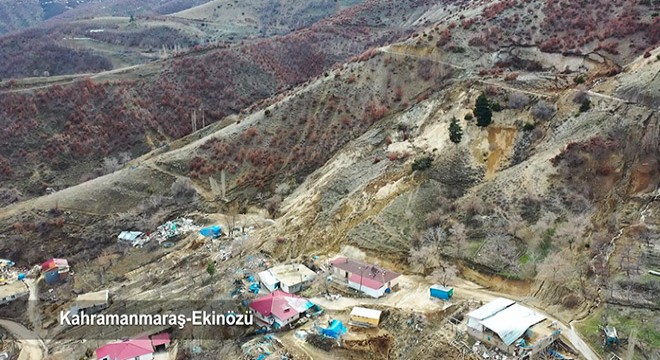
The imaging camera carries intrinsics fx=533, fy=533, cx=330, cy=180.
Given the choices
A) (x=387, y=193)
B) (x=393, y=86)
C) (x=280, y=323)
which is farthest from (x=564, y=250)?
(x=393, y=86)

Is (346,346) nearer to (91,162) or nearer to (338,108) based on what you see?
(338,108)

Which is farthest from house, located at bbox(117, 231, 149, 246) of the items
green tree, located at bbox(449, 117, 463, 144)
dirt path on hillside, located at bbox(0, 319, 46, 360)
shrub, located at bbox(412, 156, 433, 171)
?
green tree, located at bbox(449, 117, 463, 144)

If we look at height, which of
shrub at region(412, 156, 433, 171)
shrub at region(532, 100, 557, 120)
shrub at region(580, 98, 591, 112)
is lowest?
shrub at region(412, 156, 433, 171)

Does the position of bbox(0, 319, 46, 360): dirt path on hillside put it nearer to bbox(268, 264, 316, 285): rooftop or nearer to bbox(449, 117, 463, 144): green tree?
bbox(268, 264, 316, 285): rooftop

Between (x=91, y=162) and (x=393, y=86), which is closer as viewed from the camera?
(x=393, y=86)

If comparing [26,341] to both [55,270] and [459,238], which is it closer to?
[55,270]

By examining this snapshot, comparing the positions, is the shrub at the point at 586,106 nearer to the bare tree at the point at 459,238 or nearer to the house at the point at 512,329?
the bare tree at the point at 459,238
